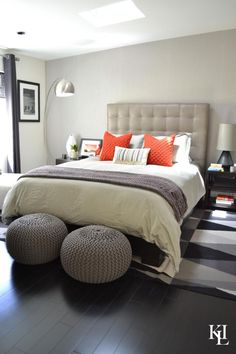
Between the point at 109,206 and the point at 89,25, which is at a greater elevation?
the point at 89,25

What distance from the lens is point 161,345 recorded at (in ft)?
5.37

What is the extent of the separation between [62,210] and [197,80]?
9.24 ft

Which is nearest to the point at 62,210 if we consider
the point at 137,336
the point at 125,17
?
the point at 137,336

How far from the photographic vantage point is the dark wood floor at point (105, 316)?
64.5 inches

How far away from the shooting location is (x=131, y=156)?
3842 millimetres

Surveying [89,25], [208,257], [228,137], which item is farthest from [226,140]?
[89,25]

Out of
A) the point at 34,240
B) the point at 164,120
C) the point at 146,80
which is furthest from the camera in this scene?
the point at 146,80

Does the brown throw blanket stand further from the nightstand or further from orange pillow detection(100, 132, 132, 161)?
the nightstand

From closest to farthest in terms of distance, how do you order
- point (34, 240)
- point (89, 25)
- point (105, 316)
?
point (105, 316) → point (34, 240) → point (89, 25)

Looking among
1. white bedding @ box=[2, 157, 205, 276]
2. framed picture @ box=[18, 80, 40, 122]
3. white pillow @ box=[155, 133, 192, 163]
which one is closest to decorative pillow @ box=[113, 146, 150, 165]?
white pillow @ box=[155, 133, 192, 163]

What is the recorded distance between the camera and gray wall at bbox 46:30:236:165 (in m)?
4.07

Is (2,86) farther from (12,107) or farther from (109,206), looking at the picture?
(109,206)

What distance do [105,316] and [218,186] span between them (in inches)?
113

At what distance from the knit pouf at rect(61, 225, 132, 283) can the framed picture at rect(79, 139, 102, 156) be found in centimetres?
301
